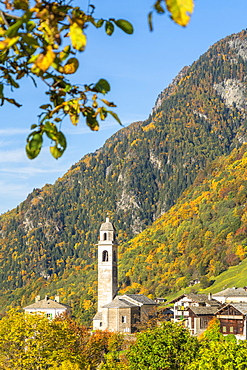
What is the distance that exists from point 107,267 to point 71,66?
86.4 meters

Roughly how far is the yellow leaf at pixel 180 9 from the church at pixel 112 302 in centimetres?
8095

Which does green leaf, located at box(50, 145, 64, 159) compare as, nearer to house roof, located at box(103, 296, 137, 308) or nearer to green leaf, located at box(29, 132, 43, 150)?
green leaf, located at box(29, 132, 43, 150)

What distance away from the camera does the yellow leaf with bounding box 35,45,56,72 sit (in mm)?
4207

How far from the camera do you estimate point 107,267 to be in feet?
296

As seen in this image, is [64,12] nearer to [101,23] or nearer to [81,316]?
[101,23]

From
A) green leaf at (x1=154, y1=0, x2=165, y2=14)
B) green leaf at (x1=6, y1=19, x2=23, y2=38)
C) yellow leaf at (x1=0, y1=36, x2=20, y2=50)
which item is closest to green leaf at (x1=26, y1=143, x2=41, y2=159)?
yellow leaf at (x1=0, y1=36, x2=20, y2=50)

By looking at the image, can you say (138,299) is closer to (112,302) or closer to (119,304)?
(112,302)

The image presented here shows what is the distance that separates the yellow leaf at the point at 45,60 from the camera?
4207 mm

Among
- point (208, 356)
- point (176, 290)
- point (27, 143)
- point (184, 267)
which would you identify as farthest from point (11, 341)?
point (184, 267)

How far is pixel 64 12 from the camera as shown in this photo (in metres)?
4.55

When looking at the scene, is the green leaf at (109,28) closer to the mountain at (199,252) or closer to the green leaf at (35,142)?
the green leaf at (35,142)

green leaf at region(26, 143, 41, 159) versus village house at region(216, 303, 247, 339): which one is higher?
village house at region(216, 303, 247, 339)

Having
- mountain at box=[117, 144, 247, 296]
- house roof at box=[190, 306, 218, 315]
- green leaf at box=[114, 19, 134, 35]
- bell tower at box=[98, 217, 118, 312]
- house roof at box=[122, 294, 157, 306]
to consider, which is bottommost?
green leaf at box=[114, 19, 134, 35]

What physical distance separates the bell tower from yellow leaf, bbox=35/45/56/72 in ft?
282
